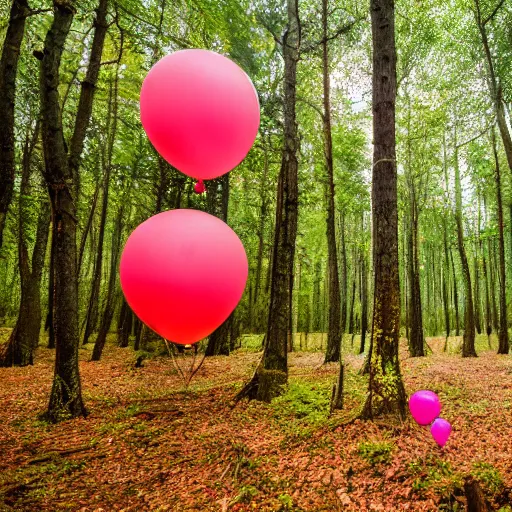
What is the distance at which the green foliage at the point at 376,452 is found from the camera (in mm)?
3902

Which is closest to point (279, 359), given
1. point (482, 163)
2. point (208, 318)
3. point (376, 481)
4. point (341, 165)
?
point (376, 481)

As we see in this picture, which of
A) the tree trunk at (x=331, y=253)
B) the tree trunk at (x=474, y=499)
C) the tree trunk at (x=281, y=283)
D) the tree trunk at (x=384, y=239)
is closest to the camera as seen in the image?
the tree trunk at (x=474, y=499)

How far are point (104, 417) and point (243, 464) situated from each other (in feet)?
8.75

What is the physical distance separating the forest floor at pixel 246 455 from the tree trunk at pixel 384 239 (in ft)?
1.27

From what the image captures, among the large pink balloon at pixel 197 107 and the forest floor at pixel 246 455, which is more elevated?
the large pink balloon at pixel 197 107

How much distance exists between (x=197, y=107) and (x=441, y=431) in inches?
168

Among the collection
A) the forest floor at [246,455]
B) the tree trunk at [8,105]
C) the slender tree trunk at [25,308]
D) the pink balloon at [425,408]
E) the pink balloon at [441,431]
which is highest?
the tree trunk at [8,105]

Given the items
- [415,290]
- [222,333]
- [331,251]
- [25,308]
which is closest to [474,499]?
[331,251]

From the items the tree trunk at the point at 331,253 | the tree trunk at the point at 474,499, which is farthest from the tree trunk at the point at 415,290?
the tree trunk at the point at 474,499

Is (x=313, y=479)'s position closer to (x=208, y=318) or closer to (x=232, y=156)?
(x=208, y=318)

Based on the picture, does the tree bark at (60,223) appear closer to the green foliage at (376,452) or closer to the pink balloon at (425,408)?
the green foliage at (376,452)

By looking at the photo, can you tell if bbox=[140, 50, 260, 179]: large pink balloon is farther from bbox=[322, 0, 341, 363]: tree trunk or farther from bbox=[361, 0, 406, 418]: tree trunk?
bbox=[322, 0, 341, 363]: tree trunk

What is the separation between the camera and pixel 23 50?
28.8 ft

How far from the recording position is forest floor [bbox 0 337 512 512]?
3496mm
